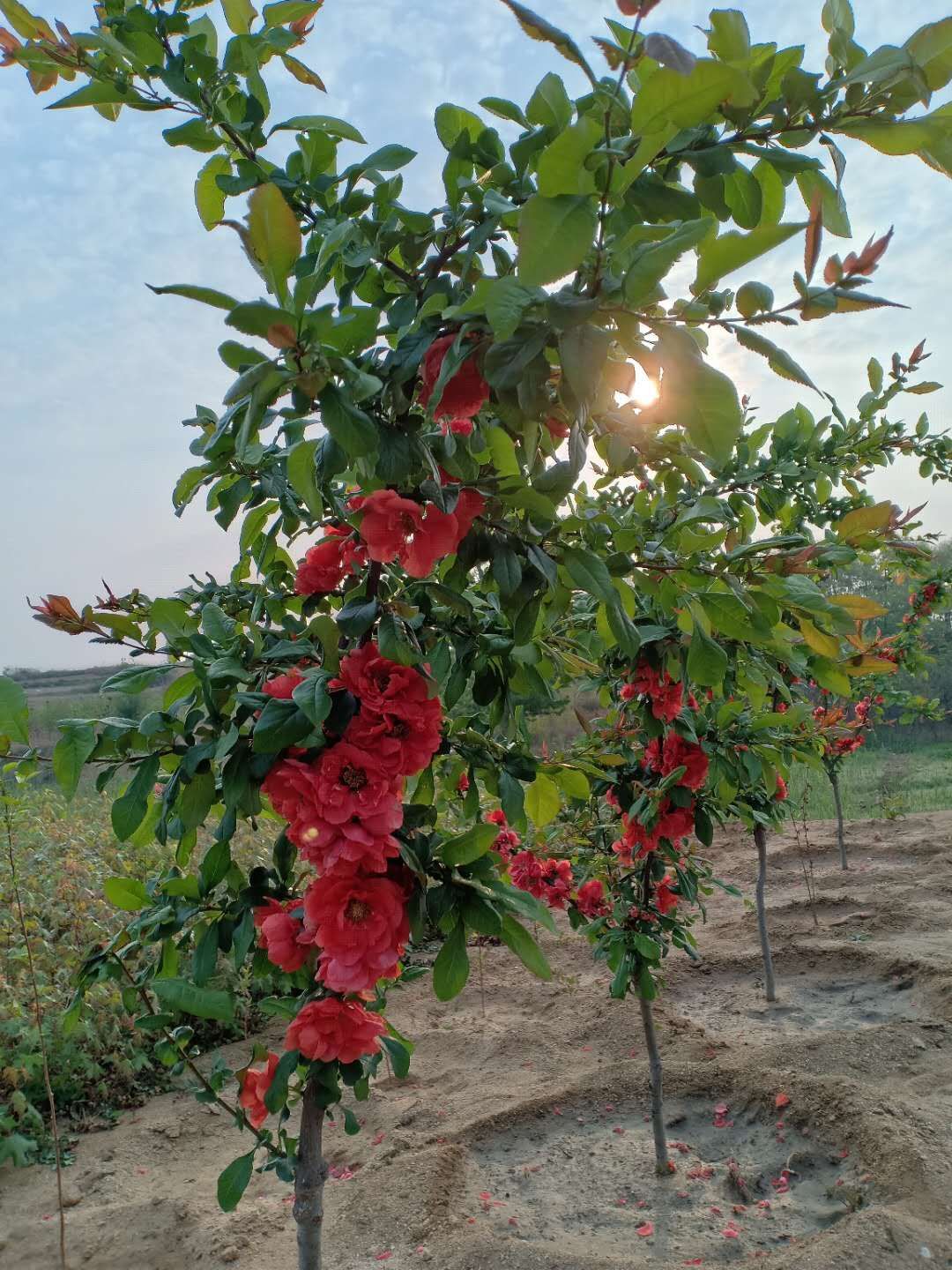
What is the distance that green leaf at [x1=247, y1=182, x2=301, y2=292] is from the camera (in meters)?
0.56

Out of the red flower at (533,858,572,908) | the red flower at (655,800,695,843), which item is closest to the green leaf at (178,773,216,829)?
the red flower at (655,800,695,843)

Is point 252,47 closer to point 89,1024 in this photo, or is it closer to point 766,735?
point 766,735

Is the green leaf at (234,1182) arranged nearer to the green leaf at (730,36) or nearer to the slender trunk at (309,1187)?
the slender trunk at (309,1187)

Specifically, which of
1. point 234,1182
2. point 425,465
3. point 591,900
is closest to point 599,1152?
point 591,900

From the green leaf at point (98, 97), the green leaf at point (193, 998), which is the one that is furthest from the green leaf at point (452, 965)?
the green leaf at point (98, 97)

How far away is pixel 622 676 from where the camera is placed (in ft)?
6.18

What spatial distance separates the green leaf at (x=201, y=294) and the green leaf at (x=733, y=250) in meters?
0.33

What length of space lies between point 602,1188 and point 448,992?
1.83 meters

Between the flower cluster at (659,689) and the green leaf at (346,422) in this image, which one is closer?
the green leaf at (346,422)

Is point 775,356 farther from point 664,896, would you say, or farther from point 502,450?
point 664,896

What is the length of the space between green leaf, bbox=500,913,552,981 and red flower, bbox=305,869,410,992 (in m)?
0.13

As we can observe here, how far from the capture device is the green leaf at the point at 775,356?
57 centimetres

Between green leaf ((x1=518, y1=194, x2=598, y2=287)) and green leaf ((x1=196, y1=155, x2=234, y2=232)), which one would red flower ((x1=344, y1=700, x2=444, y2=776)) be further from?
green leaf ((x1=196, y1=155, x2=234, y2=232))

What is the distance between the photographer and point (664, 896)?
233 cm
